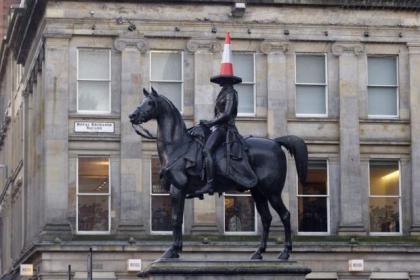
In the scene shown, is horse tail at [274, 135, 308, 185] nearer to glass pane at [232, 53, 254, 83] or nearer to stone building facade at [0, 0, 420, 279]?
stone building facade at [0, 0, 420, 279]

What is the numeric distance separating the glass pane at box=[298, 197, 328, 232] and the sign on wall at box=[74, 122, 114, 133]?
8646 mm

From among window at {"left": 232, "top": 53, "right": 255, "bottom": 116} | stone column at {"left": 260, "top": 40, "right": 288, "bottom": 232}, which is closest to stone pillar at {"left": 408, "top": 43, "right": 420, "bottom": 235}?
stone column at {"left": 260, "top": 40, "right": 288, "bottom": 232}

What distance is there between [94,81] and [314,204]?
10.7 m

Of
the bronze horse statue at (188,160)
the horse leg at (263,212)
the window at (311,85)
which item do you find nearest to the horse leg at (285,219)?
the bronze horse statue at (188,160)

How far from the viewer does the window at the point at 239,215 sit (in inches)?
2296

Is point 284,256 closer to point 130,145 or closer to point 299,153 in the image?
point 299,153

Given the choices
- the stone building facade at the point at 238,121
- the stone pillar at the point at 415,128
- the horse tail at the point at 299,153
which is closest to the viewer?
the horse tail at the point at 299,153

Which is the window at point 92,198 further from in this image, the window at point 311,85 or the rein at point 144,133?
the rein at point 144,133

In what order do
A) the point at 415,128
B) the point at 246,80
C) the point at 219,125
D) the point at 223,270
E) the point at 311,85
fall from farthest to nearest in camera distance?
the point at 415,128 < the point at 311,85 < the point at 246,80 < the point at 219,125 < the point at 223,270

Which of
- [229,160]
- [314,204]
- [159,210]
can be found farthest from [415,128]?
[229,160]

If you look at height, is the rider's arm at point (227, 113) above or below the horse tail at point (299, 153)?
above

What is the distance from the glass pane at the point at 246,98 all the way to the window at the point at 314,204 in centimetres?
351

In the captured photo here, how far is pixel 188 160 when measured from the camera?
97.4 feet

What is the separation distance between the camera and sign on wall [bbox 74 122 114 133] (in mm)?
57562
